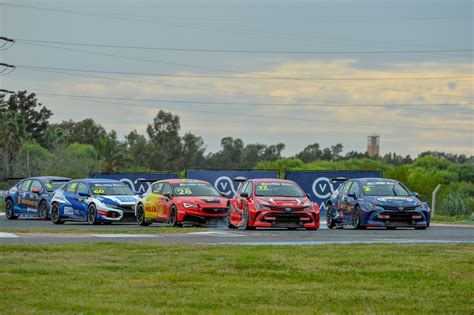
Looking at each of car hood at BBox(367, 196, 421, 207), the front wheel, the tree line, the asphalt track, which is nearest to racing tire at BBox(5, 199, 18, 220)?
the asphalt track

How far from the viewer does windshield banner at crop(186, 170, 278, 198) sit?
38.3 m

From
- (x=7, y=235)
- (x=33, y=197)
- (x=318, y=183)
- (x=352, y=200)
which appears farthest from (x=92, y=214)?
(x=318, y=183)

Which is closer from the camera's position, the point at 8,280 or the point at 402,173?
the point at 8,280

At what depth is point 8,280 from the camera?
12156mm

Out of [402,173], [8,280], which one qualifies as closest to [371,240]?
[8,280]

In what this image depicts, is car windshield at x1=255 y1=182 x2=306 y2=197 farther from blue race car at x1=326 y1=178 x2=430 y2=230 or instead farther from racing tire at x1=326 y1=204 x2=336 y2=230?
racing tire at x1=326 y1=204 x2=336 y2=230

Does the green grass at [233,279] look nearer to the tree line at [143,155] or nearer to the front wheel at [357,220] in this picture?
the front wheel at [357,220]

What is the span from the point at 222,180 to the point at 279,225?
42.3 ft

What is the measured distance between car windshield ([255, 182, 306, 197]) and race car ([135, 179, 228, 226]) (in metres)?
1.72

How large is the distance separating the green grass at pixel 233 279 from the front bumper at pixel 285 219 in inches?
317

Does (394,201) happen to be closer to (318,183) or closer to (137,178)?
(318,183)

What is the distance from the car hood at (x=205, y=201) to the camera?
27.6 meters

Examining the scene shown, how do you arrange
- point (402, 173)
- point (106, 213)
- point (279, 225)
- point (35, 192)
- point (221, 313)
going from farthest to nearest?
point (402, 173) < point (35, 192) < point (106, 213) < point (279, 225) < point (221, 313)

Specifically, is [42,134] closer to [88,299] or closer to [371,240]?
[371,240]
